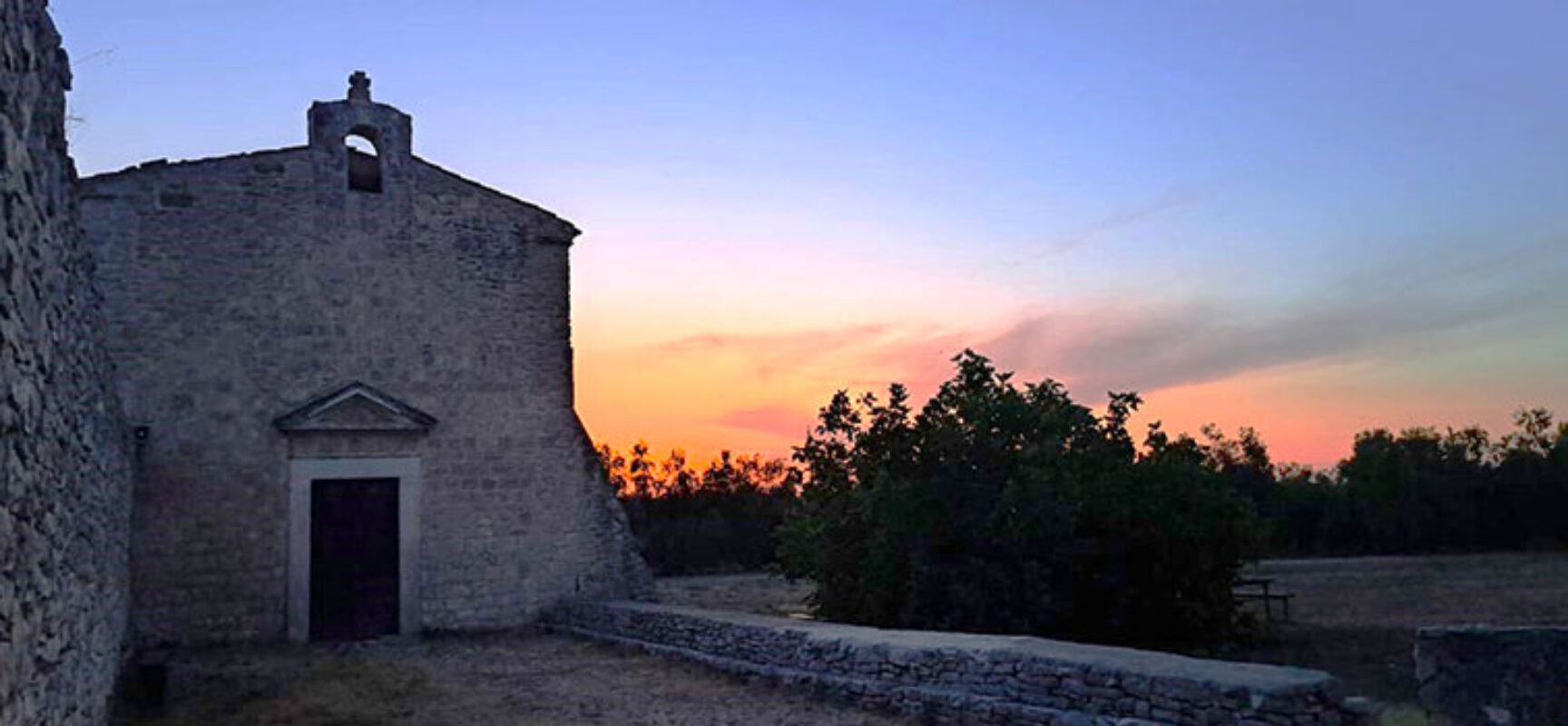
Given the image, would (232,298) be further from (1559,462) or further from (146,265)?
(1559,462)

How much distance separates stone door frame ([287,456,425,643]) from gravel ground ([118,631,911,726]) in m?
0.65

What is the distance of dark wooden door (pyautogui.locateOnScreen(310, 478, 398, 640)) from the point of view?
15.1 meters

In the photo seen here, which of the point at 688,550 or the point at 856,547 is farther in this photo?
the point at 688,550

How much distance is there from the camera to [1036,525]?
12609mm

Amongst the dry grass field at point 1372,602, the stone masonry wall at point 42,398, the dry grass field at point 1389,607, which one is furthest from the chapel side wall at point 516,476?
the stone masonry wall at point 42,398

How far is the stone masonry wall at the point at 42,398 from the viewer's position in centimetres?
342

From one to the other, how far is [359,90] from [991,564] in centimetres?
1034

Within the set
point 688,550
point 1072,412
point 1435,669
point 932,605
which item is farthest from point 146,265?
point 688,550

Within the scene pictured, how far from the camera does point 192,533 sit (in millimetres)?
14211

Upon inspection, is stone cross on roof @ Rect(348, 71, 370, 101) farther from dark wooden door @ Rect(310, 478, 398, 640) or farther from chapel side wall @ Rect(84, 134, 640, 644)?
dark wooden door @ Rect(310, 478, 398, 640)

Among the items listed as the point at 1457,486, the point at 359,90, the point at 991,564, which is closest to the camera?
the point at 991,564

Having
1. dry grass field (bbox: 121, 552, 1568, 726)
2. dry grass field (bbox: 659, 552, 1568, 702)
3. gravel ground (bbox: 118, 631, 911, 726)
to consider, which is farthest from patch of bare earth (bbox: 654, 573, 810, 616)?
gravel ground (bbox: 118, 631, 911, 726)

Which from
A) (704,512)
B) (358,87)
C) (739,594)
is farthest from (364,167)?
(704,512)

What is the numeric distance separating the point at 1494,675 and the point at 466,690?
866 centimetres
